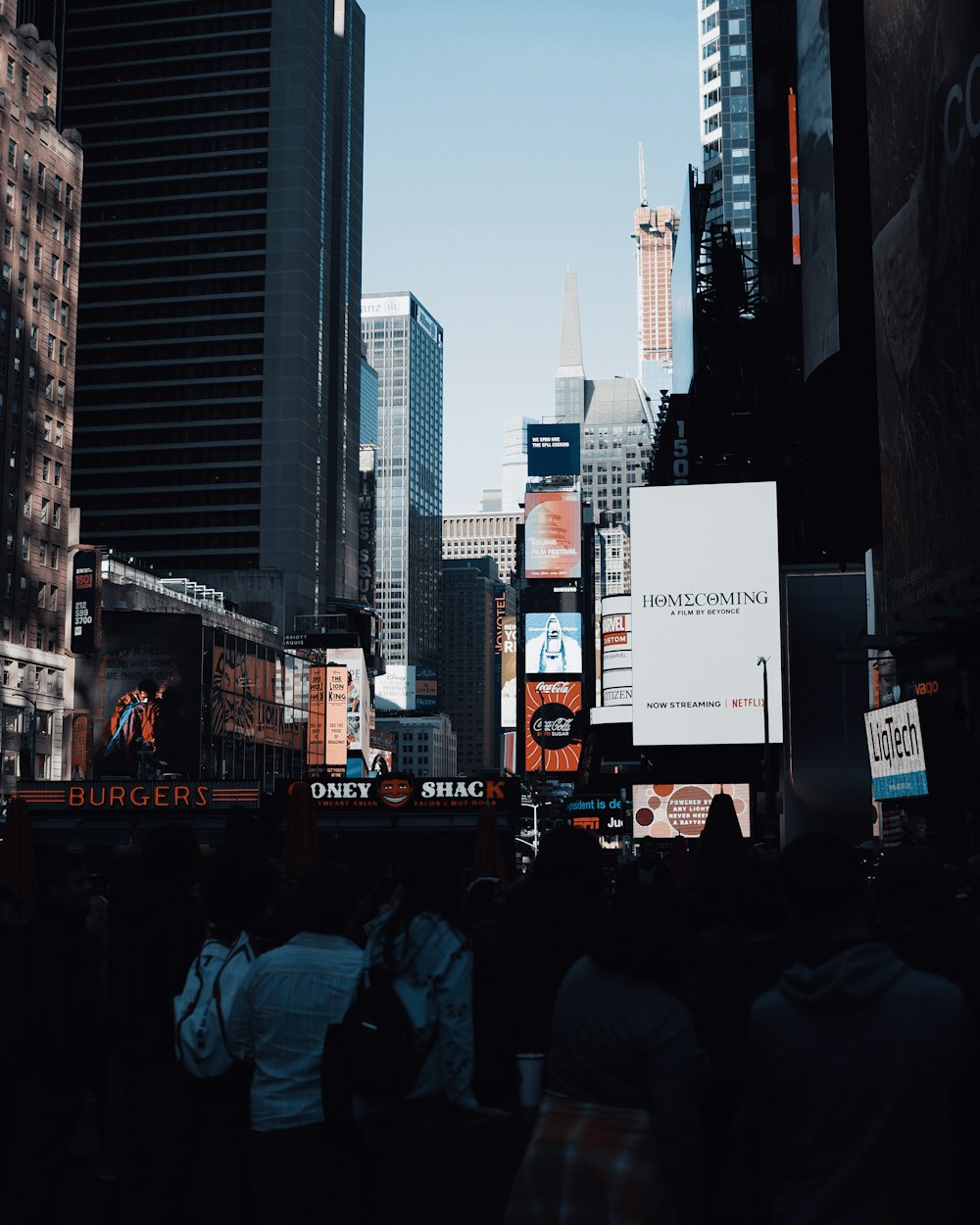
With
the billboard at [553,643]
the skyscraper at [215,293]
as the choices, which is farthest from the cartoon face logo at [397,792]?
the skyscraper at [215,293]

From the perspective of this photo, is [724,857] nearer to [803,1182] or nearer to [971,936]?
[971,936]

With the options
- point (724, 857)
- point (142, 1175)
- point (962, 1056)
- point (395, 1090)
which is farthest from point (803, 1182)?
point (724, 857)

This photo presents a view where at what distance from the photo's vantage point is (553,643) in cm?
13225

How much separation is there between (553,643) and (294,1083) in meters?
126

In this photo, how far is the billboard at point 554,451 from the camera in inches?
6358

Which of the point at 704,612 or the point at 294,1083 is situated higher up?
the point at 704,612

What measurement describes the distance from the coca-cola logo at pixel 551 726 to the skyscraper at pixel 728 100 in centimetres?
4670

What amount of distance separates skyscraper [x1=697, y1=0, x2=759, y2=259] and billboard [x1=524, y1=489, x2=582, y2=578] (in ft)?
100

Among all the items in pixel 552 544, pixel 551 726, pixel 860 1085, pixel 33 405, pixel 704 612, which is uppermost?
pixel 552 544

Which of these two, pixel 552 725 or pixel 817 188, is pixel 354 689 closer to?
pixel 552 725

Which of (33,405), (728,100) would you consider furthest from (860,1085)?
(728,100)

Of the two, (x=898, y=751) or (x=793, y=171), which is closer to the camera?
(x=898, y=751)

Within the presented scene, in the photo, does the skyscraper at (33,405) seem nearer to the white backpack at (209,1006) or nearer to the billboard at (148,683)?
the billboard at (148,683)

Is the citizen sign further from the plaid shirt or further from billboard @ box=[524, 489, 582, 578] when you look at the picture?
the plaid shirt
